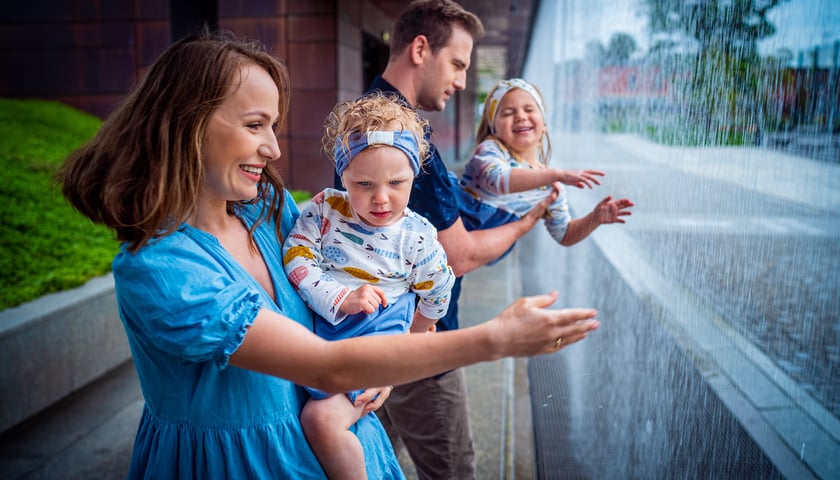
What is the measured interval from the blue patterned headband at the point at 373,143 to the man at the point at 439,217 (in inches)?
12.5

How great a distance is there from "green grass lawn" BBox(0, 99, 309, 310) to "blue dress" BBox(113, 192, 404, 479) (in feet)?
6.55

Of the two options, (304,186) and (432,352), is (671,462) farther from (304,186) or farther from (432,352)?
(304,186)

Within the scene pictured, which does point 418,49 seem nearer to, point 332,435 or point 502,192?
point 502,192

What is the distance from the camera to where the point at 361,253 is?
66.0 inches

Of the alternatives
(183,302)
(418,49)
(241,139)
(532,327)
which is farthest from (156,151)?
(418,49)

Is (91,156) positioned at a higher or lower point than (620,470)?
higher

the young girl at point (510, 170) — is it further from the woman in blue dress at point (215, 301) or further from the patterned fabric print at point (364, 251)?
the woman in blue dress at point (215, 301)

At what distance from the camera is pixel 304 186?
1038 cm

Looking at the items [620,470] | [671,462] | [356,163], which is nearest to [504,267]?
[620,470]

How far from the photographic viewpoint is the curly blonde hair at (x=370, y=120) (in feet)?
5.31

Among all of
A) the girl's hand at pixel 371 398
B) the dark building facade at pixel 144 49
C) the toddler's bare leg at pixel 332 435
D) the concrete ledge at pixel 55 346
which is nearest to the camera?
the toddler's bare leg at pixel 332 435

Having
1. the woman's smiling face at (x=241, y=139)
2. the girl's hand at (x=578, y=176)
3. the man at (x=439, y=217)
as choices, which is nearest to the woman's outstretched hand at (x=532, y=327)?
the woman's smiling face at (x=241, y=139)

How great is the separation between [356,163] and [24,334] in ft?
9.09

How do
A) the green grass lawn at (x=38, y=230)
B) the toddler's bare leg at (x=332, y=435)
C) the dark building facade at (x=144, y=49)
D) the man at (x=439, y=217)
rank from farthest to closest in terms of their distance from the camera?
the dark building facade at (x=144, y=49) < the green grass lawn at (x=38, y=230) < the man at (x=439, y=217) < the toddler's bare leg at (x=332, y=435)
